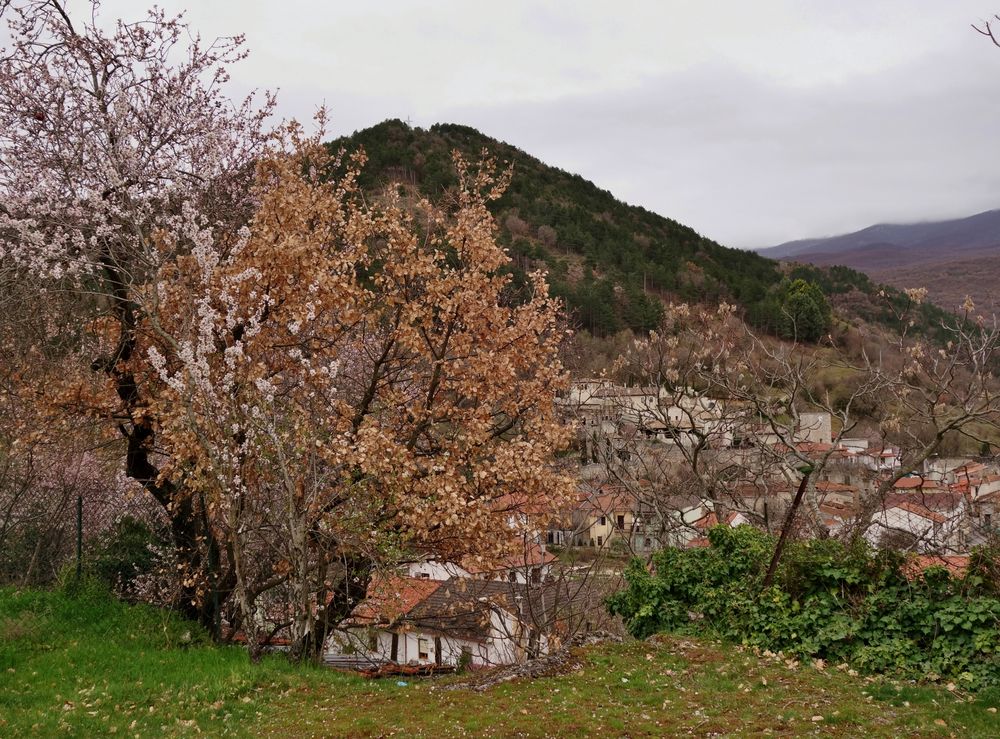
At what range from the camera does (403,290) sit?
34.6 feet

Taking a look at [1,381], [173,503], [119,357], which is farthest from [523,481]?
[1,381]

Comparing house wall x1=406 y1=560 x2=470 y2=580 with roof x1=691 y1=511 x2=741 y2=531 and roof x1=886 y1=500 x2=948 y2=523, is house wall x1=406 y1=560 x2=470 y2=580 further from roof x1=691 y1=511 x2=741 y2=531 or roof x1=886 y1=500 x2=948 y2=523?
roof x1=886 y1=500 x2=948 y2=523

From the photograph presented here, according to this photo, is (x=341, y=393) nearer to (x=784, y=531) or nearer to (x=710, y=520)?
Result: (x=784, y=531)

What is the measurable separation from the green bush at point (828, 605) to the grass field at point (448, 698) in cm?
46

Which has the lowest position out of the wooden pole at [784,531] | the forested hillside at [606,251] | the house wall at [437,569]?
the house wall at [437,569]

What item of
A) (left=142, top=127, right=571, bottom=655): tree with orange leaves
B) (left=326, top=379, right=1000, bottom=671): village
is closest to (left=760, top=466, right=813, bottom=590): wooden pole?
(left=326, top=379, right=1000, bottom=671): village

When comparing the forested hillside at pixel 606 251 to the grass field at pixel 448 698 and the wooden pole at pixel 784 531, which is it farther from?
the grass field at pixel 448 698

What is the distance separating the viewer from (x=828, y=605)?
8.94 metres

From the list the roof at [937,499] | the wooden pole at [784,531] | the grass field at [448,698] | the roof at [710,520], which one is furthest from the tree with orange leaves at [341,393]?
the roof at [937,499]

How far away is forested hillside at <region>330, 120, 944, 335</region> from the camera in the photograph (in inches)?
3054

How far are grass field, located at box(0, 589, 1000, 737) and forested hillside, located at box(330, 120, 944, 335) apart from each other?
58.5m

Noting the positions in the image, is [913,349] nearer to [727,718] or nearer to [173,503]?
[727,718]

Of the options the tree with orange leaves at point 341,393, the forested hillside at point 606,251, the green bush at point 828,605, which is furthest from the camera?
the forested hillside at point 606,251

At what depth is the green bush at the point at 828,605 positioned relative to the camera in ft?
25.4
